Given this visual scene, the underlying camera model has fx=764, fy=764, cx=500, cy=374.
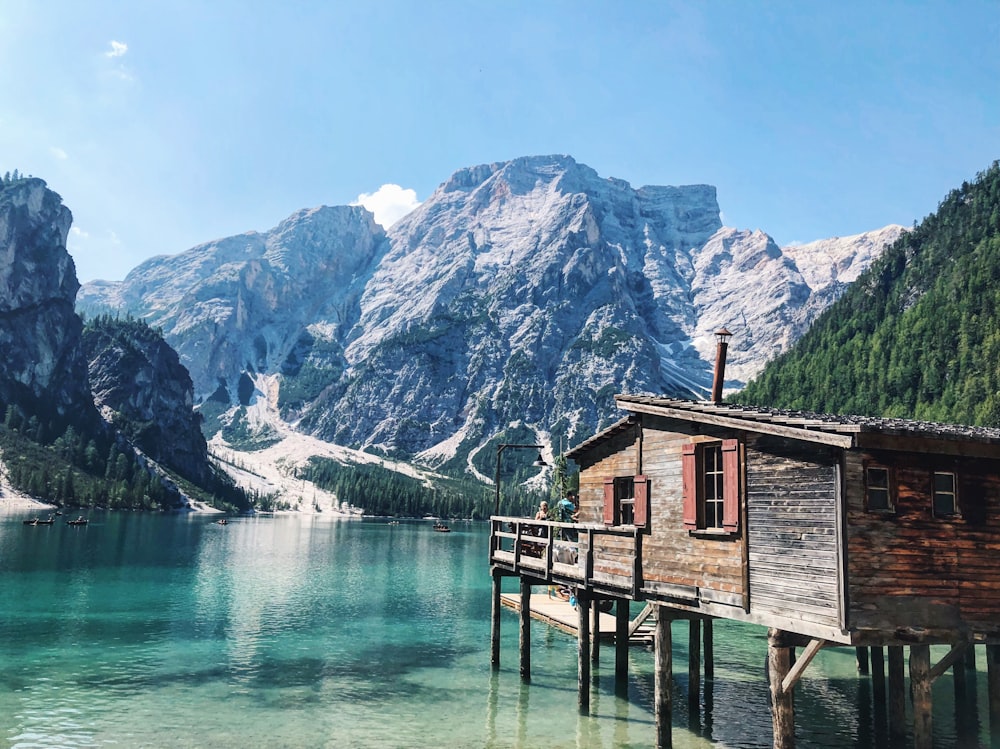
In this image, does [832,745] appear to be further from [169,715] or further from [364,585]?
[364,585]

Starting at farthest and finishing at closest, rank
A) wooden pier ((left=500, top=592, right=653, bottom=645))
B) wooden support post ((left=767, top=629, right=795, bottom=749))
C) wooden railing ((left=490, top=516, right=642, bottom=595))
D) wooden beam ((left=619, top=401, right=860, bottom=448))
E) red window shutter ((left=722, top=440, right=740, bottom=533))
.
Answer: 1. wooden pier ((left=500, top=592, right=653, bottom=645))
2. wooden railing ((left=490, top=516, right=642, bottom=595))
3. red window shutter ((left=722, top=440, right=740, bottom=533))
4. wooden support post ((left=767, top=629, right=795, bottom=749))
5. wooden beam ((left=619, top=401, right=860, bottom=448))

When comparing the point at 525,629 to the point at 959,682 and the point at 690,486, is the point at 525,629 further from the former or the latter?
the point at 959,682

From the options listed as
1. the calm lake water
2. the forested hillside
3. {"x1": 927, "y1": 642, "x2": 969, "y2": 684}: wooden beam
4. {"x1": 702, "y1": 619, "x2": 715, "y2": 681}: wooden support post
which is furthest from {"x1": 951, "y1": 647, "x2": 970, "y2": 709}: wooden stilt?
the forested hillside

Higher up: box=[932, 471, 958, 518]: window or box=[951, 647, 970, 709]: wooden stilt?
box=[932, 471, 958, 518]: window

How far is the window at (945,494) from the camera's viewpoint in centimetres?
2019

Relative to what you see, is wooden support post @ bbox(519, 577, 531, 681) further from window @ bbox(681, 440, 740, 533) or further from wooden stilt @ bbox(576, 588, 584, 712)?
window @ bbox(681, 440, 740, 533)

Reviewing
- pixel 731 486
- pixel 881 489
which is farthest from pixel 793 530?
pixel 881 489

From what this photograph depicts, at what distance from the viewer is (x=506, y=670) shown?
1499 inches

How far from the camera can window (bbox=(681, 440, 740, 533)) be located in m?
21.8

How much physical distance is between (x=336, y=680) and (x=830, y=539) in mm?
25274

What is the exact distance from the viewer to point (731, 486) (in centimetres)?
2177

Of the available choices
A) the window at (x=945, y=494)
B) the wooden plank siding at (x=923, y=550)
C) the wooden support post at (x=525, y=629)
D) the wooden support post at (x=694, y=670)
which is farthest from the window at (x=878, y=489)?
the wooden support post at (x=525, y=629)

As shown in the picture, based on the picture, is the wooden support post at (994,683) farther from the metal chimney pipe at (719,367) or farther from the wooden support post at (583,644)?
the wooden support post at (583,644)

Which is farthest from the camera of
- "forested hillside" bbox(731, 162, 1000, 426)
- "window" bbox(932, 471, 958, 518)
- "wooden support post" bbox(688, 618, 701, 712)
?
"forested hillside" bbox(731, 162, 1000, 426)
